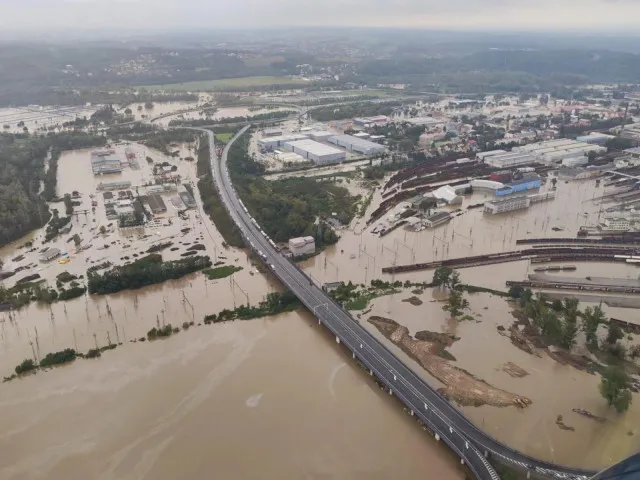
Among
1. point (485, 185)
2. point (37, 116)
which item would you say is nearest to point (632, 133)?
point (485, 185)

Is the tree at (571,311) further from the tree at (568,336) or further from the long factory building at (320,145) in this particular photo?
the long factory building at (320,145)

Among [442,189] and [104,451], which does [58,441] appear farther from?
[442,189]

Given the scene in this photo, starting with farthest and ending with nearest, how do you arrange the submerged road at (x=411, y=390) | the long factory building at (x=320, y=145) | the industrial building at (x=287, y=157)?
1. the long factory building at (x=320, y=145)
2. the industrial building at (x=287, y=157)
3. the submerged road at (x=411, y=390)

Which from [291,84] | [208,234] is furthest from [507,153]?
[291,84]

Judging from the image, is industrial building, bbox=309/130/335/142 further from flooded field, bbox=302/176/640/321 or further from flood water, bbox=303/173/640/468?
flood water, bbox=303/173/640/468

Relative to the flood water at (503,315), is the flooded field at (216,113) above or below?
above

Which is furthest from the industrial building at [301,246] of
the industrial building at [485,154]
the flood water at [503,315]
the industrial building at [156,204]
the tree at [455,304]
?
the industrial building at [485,154]
